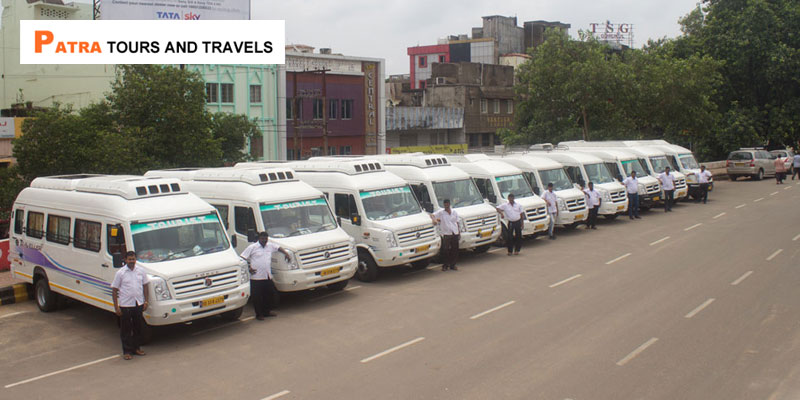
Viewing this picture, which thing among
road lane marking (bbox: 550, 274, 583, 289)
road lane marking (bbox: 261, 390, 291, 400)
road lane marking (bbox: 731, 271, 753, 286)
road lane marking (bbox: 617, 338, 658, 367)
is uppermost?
road lane marking (bbox: 731, 271, 753, 286)

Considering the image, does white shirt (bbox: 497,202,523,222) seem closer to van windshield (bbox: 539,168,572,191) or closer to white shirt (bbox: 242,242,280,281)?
van windshield (bbox: 539,168,572,191)

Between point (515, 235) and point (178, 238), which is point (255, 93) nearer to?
point (515, 235)

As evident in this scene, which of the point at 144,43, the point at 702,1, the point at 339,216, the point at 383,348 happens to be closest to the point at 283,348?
the point at 383,348

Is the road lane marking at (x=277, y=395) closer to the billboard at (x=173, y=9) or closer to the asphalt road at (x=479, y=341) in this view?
the asphalt road at (x=479, y=341)

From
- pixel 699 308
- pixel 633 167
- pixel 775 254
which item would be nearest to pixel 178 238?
pixel 699 308

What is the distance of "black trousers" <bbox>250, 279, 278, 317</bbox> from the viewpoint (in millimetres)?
12859

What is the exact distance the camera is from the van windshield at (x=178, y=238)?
11.8m

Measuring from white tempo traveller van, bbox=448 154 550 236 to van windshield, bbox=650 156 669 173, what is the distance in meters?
10.1

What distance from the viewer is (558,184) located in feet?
75.7

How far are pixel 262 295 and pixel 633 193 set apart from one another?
664 inches

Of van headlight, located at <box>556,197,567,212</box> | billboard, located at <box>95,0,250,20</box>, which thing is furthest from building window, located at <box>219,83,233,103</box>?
van headlight, located at <box>556,197,567,212</box>

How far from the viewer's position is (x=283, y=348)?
433 inches

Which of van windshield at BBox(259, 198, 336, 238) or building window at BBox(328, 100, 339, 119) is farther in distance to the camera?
building window at BBox(328, 100, 339, 119)

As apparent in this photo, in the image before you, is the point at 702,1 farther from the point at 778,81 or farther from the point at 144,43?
the point at 144,43
